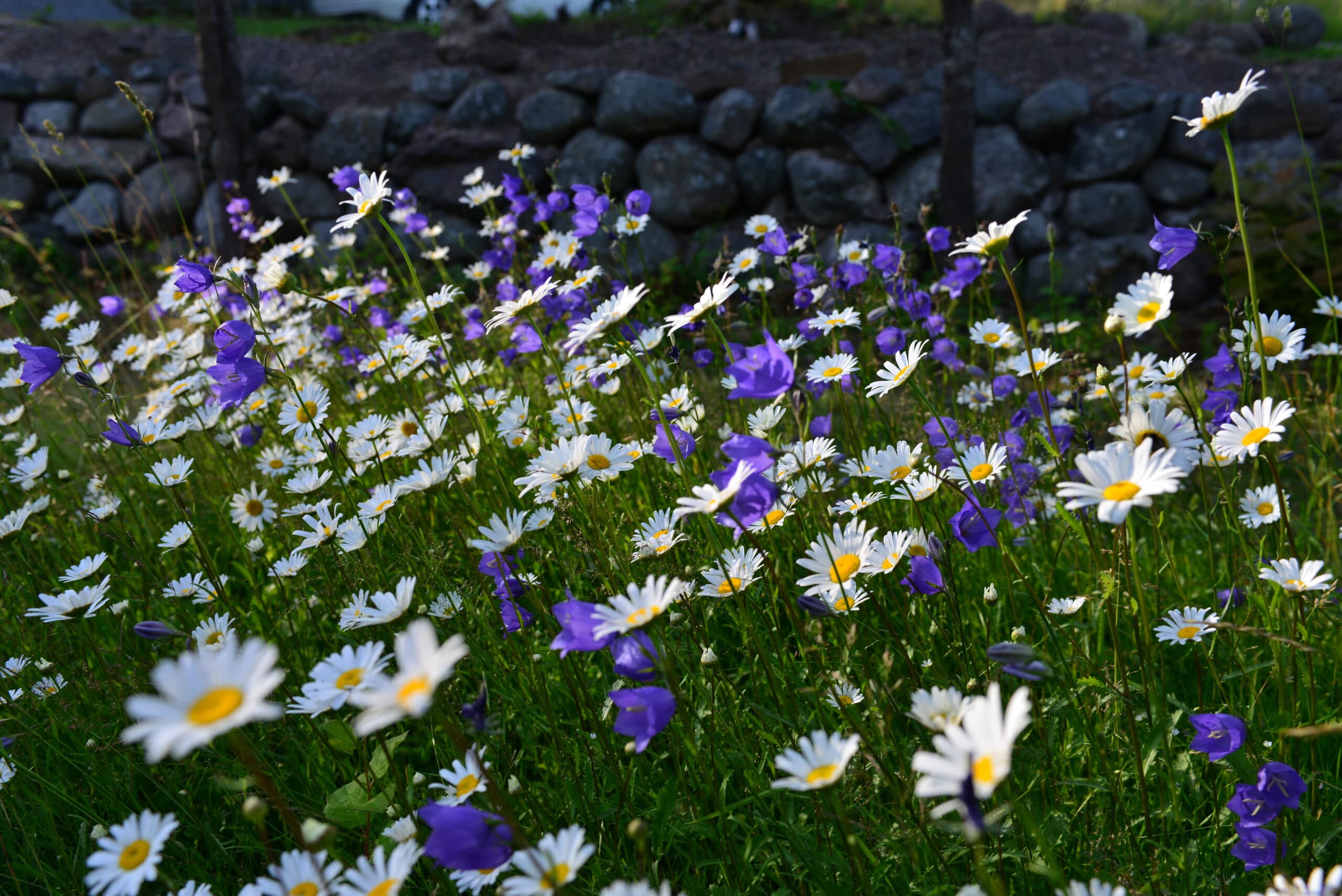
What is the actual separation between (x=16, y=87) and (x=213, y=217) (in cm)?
310

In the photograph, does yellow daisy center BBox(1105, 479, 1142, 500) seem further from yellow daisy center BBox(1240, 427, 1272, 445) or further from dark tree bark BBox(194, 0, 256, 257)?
dark tree bark BBox(194, 0, 256, 257)

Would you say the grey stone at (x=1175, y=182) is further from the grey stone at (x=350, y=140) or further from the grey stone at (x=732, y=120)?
the grey stone at (x=350, y=140)

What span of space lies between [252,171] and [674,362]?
21.9ft

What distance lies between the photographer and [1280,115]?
23.8ft

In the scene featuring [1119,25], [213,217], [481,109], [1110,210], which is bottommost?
[1110,210]

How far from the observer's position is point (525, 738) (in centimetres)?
195

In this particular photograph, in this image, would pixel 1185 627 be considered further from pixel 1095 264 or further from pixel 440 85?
pixel 440 85

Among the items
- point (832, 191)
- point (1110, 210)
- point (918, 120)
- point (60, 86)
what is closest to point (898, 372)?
point (832, 191)

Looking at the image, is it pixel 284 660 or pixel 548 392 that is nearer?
pixel 284 660

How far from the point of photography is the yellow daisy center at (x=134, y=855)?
42.3 inches

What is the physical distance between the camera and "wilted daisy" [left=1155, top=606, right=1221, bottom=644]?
1614 mm

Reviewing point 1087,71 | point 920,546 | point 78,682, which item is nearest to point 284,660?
point 78,682

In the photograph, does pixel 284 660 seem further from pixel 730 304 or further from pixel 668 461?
pixel 730 304

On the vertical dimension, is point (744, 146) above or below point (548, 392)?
above
